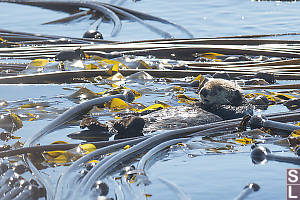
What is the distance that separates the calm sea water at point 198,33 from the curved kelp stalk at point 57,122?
0.24 feet

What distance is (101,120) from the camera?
3.69 m

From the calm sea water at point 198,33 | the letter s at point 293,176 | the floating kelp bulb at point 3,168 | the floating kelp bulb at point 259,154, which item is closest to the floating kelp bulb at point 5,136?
the calm sea water at point 198,33

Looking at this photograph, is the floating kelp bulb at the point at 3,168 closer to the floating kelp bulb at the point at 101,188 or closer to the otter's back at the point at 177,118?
the floating kelp bulb at the point at 101,188

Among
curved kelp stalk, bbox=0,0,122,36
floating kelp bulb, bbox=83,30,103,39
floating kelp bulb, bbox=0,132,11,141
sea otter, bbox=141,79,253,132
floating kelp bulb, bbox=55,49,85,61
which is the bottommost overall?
floating kelp bulb, bbox=0,132,11,141

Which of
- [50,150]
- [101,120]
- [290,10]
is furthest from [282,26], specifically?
[50,150]

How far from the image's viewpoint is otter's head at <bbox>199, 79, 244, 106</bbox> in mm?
3729

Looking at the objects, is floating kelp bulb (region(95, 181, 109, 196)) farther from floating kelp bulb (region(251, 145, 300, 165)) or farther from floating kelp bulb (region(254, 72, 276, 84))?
floating kelp bulb (region(254, 72, 276, 84))

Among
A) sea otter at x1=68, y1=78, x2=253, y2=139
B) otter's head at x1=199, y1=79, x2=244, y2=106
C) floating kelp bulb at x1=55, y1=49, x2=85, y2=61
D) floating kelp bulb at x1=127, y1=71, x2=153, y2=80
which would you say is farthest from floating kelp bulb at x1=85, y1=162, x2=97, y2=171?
floating kelp bulb at x1=55, y1=49, x2=85, y2=61

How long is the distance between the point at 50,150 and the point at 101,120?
0.86 m

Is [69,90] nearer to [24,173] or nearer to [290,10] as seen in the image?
[24,173]

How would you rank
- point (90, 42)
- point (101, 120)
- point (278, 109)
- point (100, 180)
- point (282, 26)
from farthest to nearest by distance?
point (282, 26), point (90, 42), point (278, 109), point (101, 120), point (100, 180)

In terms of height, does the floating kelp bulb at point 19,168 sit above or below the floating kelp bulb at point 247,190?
above

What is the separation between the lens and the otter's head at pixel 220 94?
373 cm

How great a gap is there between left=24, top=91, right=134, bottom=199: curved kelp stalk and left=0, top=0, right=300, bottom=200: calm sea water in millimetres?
72
